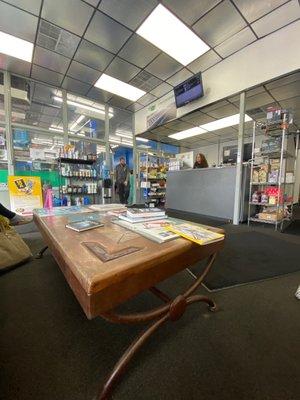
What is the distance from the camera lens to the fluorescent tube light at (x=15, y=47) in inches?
126

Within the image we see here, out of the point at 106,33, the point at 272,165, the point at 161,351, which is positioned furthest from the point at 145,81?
the point at 161,351

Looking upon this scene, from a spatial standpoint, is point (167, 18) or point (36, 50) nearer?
point (167, 18)

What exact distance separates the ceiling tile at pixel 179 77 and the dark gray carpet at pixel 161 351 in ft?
14.9

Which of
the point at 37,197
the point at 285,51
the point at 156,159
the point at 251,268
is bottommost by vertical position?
the point at 251,268

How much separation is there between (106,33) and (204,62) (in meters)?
2.02

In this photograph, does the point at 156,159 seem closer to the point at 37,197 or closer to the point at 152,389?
the point at 37,197

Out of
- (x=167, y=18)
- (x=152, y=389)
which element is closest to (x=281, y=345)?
(x=152, y=389)

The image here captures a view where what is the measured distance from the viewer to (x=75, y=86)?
14.9ft

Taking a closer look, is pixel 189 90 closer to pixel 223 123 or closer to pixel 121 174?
pixel 223 123

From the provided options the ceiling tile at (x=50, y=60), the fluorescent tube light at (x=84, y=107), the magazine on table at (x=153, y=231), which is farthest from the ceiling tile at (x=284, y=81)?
the fluorescent tube light at (x=84, y=107)

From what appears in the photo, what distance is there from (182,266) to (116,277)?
340mm

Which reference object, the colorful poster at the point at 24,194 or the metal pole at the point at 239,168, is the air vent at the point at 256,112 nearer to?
the metal pole at the point at 239,168

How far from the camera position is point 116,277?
0.52m

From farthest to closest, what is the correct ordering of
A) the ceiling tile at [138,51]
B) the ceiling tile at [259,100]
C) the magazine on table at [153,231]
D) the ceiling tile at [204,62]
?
the ceiling tile at [259,100]
the ceiling tile at [204,62]
the ceiling tile at [138,51]
the magazine on table at [153,231]
